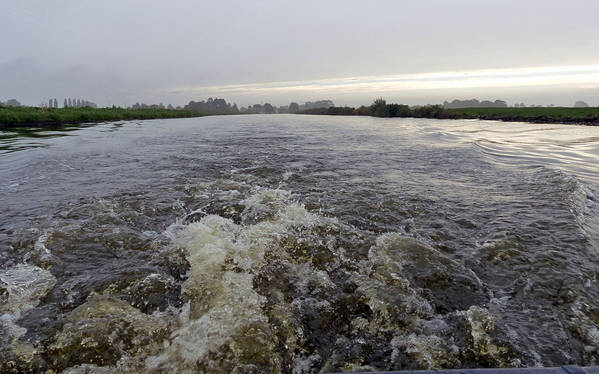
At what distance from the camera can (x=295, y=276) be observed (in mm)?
3463

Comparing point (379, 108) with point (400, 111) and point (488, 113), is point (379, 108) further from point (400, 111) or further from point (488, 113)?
point (488, 113)

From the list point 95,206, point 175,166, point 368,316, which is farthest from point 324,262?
point 175,166

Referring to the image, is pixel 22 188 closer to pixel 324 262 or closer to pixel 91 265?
pixel 91 265

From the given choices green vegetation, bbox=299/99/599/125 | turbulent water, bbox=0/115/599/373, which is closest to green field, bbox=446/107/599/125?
green vegetation, bbox=299/99/599/125

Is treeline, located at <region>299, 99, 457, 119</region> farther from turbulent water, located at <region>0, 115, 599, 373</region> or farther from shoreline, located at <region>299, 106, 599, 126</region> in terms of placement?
turbulent water, located at <region>0, 115, 599, 373</region>

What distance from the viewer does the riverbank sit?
2992cm

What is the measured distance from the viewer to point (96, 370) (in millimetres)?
2182

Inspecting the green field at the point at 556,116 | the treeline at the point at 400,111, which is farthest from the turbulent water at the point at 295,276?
the treeline at the point at 400,111

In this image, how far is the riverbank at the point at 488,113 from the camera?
29916 mm

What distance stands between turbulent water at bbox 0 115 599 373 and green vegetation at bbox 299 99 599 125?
32.0m

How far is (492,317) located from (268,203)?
4023mm

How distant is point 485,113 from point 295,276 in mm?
52628

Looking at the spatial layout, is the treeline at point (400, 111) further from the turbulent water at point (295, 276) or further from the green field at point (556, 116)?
the turbulent water at point (295, 276)

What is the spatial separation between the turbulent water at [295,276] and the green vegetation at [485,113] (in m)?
32.0
